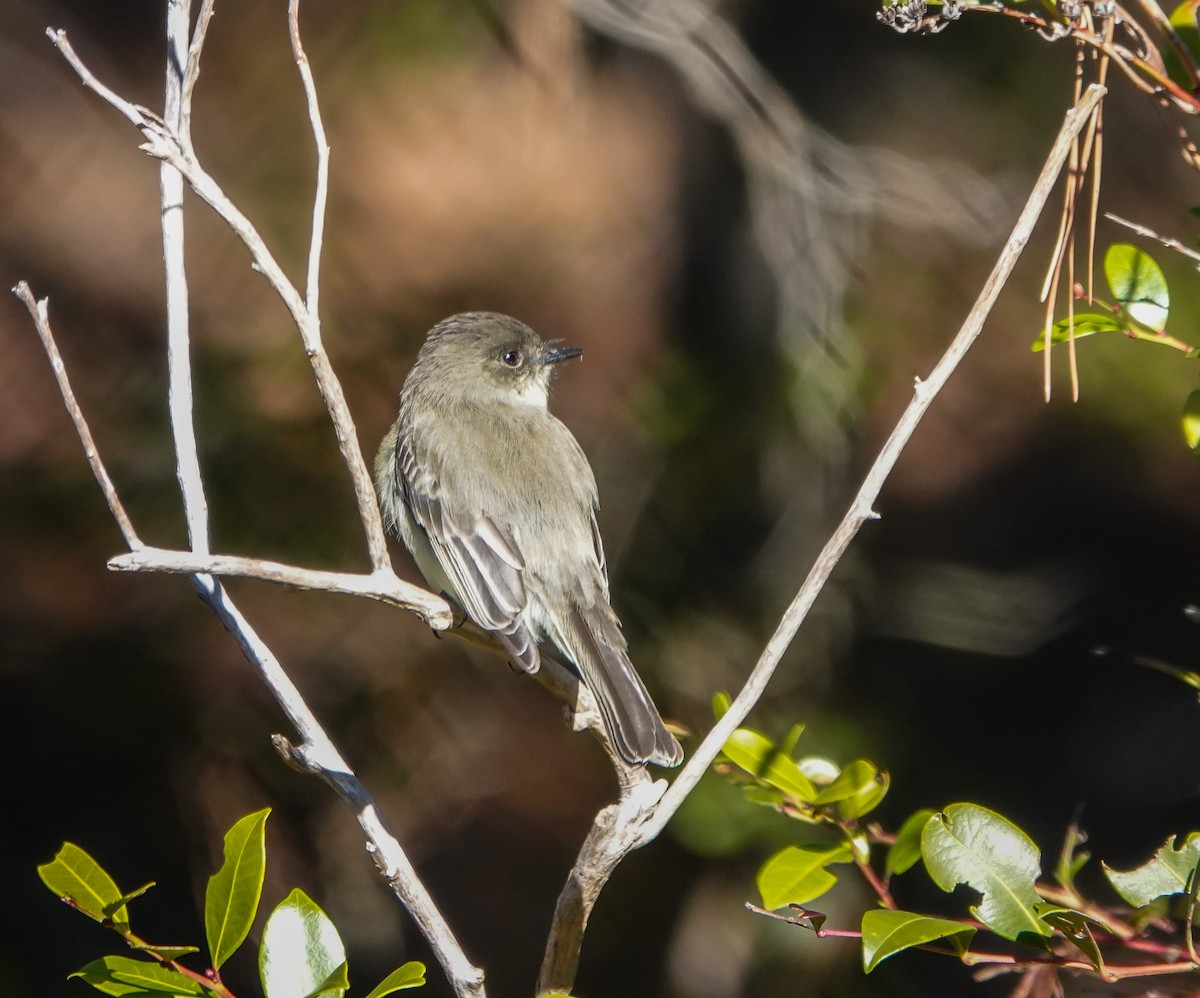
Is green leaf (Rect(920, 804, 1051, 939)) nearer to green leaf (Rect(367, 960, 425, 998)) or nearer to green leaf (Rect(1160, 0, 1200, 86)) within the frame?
green leaf (Rect(367, 960, 425, 998))

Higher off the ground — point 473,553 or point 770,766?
point 770,766

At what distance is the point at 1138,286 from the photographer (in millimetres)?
2227

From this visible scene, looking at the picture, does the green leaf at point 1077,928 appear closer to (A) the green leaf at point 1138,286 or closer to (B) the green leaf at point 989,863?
(B) the green leaf at point 989,863

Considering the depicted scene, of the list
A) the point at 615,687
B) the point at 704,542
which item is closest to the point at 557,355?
the point at 615,687

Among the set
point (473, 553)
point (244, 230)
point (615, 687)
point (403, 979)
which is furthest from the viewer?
point (473, 553)

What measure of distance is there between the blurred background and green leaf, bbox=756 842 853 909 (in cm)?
285

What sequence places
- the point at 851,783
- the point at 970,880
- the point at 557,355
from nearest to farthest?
the point at 970,880 < the point at 851,783 < the point at 557,355

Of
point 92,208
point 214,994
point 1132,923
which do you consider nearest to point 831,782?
point 1132,923

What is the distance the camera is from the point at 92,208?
8.09 m

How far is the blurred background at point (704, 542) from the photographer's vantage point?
581 cm

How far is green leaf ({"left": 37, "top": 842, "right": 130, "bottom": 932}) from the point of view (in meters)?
1.92

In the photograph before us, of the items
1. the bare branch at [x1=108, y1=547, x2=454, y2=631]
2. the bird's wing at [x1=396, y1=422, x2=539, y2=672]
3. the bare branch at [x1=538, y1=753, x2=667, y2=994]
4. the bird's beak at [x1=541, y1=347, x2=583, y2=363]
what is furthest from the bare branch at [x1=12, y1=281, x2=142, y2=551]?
the bird's beak at [x1=541, y1=347, x2=583, y2=363]

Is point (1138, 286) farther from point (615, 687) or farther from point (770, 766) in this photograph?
point (615, 687)

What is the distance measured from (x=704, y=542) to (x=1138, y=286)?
3915 millimetres
